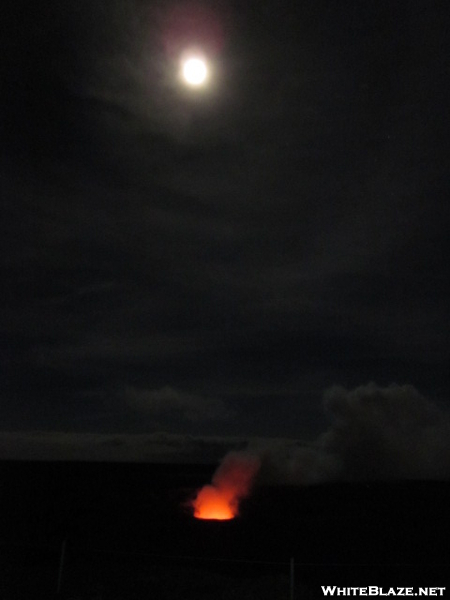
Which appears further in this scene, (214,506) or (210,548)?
(214,506)

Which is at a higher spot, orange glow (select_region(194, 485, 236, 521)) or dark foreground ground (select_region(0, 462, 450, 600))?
orange glow (select_region(194, 485, 236, 521))

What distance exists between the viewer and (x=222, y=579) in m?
21.3

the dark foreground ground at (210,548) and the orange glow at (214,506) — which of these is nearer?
the dark foreground ground at (210,548)

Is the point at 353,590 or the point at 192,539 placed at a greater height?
the point at 192,539

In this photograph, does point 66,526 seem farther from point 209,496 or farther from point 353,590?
point 353,590

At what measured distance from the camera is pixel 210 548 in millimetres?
42000

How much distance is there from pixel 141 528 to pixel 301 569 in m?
26.1

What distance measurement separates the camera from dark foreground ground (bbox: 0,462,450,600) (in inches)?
738

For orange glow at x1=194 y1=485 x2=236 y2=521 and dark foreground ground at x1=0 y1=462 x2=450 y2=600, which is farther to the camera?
orange glow at x1=194 y1=485 x2=236 y2=521

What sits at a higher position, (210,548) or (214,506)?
(214,506)

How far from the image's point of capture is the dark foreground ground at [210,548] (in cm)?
1873

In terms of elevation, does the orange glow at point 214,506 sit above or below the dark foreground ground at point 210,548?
above

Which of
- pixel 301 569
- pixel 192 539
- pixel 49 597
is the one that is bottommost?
pixel 49 597

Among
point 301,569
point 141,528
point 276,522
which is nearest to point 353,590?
point 301,569
